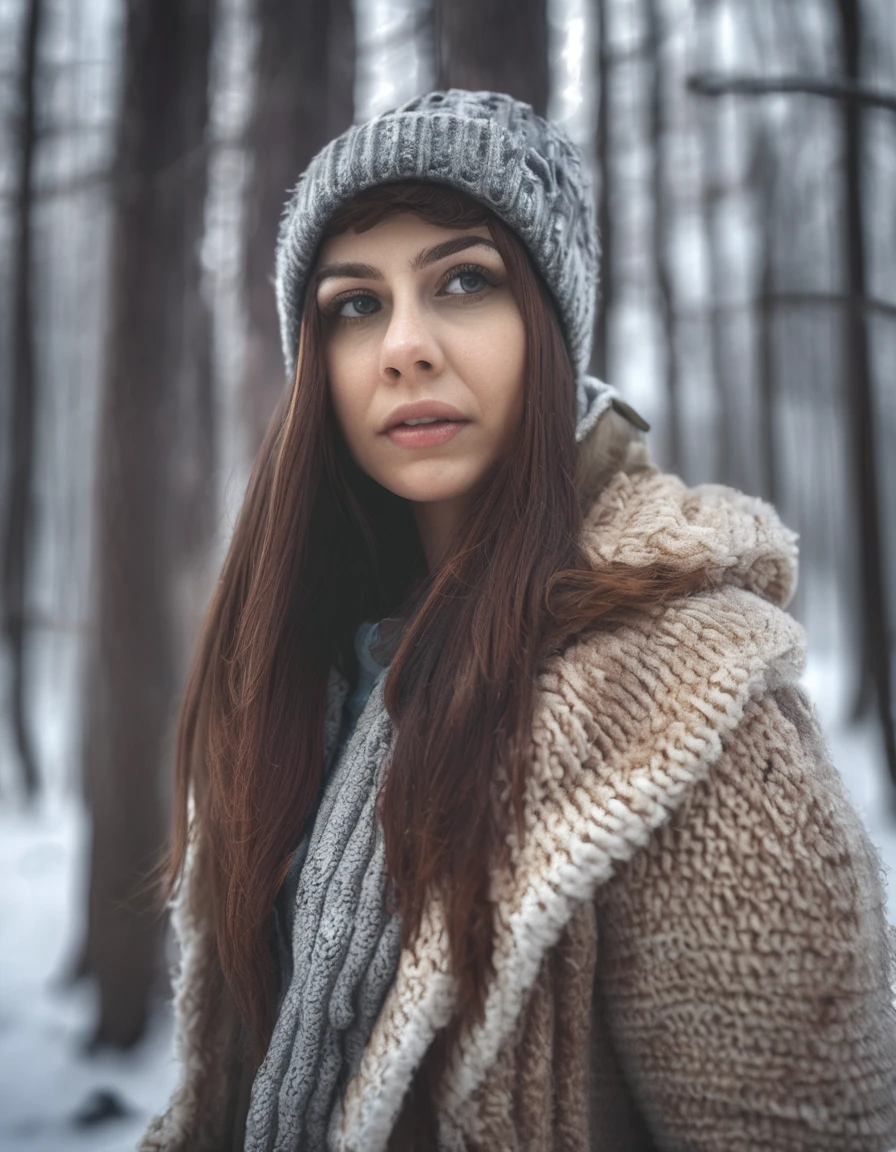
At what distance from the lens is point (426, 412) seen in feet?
3.68

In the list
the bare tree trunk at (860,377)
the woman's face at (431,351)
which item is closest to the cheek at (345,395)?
the woman's face at (431,351)

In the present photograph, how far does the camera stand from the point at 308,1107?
40.5 inches

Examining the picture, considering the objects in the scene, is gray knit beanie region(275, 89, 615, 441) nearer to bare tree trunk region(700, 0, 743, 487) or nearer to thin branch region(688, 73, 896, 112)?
thin branch region(688, 73, 896, 112)

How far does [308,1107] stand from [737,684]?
0.87 meters

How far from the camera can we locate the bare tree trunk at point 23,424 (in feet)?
14.9

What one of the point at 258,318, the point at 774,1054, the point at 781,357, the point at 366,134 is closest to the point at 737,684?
the point at 774,1054

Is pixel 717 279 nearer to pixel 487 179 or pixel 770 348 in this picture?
pixel 770 348

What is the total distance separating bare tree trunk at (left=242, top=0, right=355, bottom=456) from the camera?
2771 mm

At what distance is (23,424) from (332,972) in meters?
5.34

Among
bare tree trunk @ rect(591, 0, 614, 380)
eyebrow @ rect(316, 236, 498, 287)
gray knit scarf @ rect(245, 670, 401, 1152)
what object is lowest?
gray knit scarf @ rect(245, 670, 401, 1152)

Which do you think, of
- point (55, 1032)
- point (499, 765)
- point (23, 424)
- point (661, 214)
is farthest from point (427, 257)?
point (661, 214)

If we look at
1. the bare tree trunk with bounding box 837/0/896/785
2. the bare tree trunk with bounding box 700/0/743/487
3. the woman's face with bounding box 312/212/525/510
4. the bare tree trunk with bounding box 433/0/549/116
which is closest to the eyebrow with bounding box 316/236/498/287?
the woman's face with bounding box 312/212/525/510

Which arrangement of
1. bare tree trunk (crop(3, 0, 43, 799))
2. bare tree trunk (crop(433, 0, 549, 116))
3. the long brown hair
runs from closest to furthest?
1. the long brown hair
2. bare tree trunk (crop(433, 0, 549, 116))
3. bare tree trunk (crop(3, 0, 43, 799))

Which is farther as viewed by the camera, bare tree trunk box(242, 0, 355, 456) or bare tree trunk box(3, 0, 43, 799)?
bare tree trunk box(3, 0, 43, 799)
